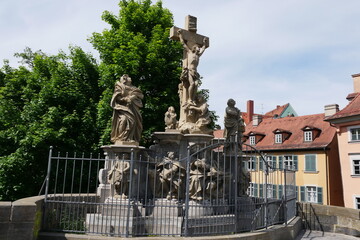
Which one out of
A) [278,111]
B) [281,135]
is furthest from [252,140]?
[278,111]

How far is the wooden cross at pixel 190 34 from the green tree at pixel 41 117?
6.91 meters

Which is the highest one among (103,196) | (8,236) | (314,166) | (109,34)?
(109,34)

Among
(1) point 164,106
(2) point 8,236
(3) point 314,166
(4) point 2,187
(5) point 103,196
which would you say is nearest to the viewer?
(2) point 8,236

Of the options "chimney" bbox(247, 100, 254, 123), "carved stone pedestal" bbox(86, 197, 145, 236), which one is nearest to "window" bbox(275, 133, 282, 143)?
"chimney" bbox(247, 100, 254, 123)

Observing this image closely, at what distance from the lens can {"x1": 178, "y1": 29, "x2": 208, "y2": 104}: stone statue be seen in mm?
9430

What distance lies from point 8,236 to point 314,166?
23.4 m

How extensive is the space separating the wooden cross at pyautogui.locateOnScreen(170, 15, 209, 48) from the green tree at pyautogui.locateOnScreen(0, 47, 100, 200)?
22.7 feet

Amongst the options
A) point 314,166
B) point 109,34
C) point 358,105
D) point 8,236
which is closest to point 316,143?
point 314,166

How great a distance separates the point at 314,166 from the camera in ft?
78.8

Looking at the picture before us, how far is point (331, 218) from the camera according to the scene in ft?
32.2

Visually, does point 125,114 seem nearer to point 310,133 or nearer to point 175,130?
point 175,130

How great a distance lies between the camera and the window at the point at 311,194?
75.9ft

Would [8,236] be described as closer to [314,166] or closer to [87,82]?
[87,82]

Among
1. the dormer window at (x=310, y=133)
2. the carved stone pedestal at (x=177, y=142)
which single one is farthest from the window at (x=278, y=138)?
the carved stone pedestal at (x=177, y=142)
